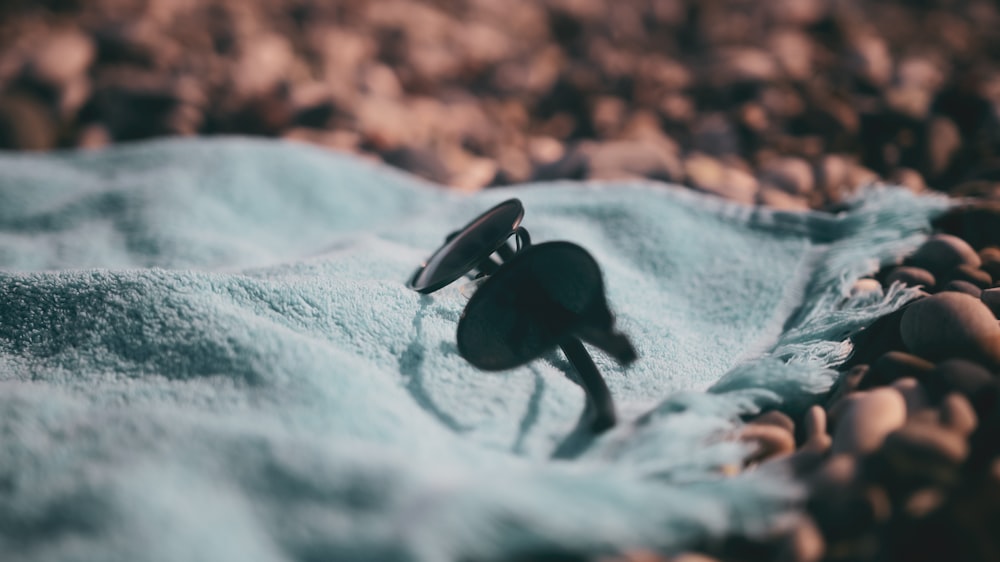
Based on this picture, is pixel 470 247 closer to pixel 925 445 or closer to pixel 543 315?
pixel 543 315

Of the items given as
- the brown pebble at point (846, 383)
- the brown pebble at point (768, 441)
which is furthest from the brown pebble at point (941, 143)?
the brown pebble at point (768, 441)

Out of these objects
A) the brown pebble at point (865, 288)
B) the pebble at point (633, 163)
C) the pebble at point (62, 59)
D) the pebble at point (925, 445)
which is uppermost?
→ the pebble at point (62, 59)

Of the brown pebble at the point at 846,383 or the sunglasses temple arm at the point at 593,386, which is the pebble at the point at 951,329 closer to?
the brown pebble at the point at 846,383

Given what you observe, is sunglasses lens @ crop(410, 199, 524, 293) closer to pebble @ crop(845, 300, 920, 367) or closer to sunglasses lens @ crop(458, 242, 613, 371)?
sunglasses lens @ crop(458, 242, 613, 371)

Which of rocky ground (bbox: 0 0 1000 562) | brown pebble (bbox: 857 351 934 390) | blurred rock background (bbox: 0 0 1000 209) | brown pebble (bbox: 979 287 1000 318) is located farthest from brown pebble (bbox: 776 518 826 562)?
blurred rock background (bbox: 0 0 1000 209)

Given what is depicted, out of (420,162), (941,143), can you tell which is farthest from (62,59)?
(941,143)

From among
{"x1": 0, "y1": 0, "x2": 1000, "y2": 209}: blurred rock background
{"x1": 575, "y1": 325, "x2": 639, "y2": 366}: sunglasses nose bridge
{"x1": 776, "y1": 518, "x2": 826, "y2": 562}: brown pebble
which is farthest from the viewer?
{"x1": 0, "y1": 0, "x2": 1000, "y2": 209}: blurred rock background
